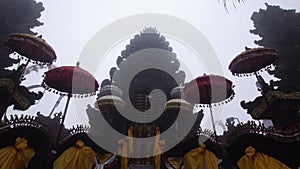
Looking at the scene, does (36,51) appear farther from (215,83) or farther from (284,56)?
(284,56)

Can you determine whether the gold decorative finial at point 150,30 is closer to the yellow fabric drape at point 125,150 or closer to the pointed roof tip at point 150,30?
the pointed roof tip at point 150,30

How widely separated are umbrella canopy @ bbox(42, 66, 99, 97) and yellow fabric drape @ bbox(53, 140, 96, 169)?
2.57m

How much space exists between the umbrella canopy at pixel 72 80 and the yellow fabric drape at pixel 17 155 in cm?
294

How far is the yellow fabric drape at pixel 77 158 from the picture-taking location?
8.86m

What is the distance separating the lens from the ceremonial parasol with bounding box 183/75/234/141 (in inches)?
424

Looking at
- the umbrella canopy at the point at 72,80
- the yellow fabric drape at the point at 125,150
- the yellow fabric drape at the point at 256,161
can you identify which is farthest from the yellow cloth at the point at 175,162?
the umbrella canopy at the point at 72,80

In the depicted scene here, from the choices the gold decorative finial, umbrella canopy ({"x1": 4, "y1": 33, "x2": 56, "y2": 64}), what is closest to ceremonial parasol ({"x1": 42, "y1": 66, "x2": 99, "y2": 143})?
umbrella canopy ({"x1": 4, "y1": 33, "x2": 56, "y2": 64})

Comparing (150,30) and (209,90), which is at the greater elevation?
(150,30)

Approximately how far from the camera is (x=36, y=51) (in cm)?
1045

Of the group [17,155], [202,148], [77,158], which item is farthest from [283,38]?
[17,155]

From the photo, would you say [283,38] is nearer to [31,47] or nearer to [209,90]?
[209,90]

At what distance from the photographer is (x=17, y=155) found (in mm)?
8570

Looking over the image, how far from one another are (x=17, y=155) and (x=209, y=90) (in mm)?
A: 7184

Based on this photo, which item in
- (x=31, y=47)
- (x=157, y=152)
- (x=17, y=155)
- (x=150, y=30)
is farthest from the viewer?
(x=150, y=30)
